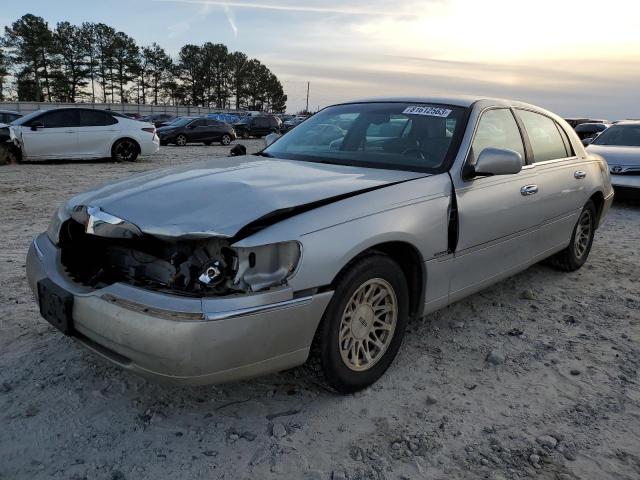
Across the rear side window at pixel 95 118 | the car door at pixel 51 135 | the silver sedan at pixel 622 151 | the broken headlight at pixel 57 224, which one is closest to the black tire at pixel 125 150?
the rear side window at pixel 95 118

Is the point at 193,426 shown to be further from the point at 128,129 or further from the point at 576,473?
the point at 128,129

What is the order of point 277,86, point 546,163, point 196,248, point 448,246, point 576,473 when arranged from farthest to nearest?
point 277,86, point 546,163, point 448,246, point 196,248, point 576,473

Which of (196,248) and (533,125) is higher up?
(533,125)

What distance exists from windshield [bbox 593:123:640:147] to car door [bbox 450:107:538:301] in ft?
23.8

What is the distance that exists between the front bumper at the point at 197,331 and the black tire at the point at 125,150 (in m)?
12.3

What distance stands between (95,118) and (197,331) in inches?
502

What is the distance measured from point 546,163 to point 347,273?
2.52 m

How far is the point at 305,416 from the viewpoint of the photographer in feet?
8.91

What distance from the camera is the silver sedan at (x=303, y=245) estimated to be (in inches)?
91.7

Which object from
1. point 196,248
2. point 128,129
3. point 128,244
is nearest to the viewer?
point 196,248

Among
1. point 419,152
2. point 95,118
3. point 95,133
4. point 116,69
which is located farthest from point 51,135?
point 116,69

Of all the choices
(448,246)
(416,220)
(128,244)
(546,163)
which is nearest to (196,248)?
(128,244)

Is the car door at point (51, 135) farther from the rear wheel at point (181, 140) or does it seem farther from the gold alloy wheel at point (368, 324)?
the gold alloy wheel at point (368, 324)

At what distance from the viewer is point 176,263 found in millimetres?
2549
